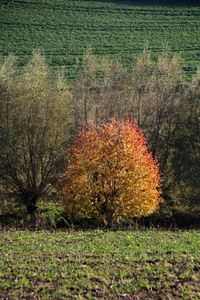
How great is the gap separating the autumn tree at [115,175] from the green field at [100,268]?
3.70m

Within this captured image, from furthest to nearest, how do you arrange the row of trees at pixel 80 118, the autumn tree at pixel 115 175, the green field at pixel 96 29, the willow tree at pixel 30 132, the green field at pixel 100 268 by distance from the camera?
the green field at pixel 96 29, the row of trees at pixel 80 118, the willow tree at pixel 30 132, the autumn tree at pixel 115 175, the green field at pixel 100 268

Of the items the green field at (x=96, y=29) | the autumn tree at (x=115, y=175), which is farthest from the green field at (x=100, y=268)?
the green field at (x=96, y=29)

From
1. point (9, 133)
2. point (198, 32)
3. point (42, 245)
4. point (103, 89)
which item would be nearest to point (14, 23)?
point (198, 32)

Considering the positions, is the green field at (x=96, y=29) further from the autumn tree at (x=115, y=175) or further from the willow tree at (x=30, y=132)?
the autumn tree at (x=115, y=175)

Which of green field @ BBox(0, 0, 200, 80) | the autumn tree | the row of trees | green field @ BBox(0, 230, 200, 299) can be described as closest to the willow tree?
the row of trees

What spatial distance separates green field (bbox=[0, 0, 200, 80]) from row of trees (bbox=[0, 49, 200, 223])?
91.2ft

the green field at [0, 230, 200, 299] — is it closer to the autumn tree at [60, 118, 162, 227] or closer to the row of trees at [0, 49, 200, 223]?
the autumn tree at [60, 118, 162, 227]

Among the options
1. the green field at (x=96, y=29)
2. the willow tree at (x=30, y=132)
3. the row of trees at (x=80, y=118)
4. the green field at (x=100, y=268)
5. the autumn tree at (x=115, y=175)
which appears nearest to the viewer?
the green field at (x=100, y=268)

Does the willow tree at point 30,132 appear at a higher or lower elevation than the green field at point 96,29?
lower

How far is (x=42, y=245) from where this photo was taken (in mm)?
9688

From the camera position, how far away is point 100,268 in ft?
24.6

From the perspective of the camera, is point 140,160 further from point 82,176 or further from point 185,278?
point 185,278

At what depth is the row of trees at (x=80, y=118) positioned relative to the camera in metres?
18.2

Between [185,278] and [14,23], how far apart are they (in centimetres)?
7546
